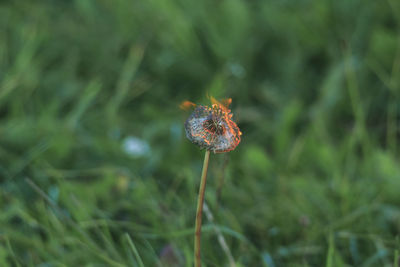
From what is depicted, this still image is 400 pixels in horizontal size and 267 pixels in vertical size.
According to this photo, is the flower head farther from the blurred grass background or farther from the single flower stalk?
the blurred grass background

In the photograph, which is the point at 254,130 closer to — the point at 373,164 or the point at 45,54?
the point at 373,164

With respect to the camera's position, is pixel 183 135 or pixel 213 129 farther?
pixel 183 135

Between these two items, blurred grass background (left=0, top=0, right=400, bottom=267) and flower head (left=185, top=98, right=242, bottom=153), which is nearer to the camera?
flower head (left=185, top=98, right=242, bottom=153)

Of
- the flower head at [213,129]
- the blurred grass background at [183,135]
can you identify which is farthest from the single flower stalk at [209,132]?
the blurred grass background at [183,135]

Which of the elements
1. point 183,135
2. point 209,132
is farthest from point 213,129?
point 183,135

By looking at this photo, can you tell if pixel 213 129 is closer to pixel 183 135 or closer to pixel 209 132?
pixel 209 132

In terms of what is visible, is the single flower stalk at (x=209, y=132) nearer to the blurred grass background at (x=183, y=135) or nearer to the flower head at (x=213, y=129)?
the flower head at (x=213, y=129)

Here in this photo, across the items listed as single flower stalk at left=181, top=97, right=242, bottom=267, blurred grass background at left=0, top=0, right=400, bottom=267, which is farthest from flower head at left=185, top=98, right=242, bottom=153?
blurred grass background at left=0, top=0, right=400, bottom=267
